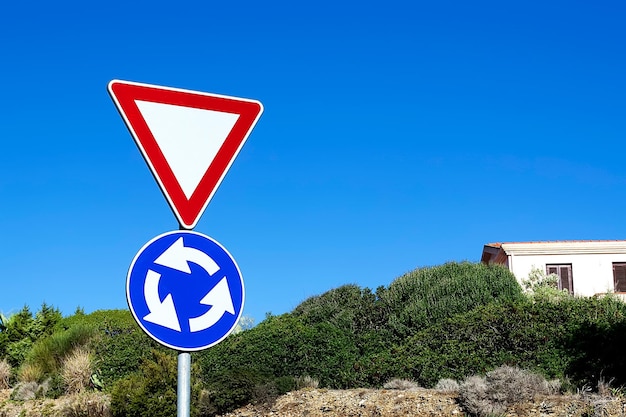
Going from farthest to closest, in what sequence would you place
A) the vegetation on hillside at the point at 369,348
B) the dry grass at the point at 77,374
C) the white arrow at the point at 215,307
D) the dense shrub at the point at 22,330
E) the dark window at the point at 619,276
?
1. the dark window at the point at 619,276
2. the dense shrub at the point at 22,330
3. the dry grass at the point at 77,374
4. the vegetation on hillside at the point at 369,348
5. the white arrow at the point at 215,307

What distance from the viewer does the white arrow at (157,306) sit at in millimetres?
3986

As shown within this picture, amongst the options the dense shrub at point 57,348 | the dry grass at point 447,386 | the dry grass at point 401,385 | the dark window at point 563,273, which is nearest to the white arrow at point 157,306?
the dry grass at point 447,386

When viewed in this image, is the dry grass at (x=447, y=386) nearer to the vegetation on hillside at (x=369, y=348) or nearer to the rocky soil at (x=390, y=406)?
the rocky soil at (x=390, y=406)

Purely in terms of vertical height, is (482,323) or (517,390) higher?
(482,323)

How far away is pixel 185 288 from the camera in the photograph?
4086 millimetres

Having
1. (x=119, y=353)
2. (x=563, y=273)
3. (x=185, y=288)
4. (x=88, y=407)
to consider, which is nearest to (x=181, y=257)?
(x=185, y=288)

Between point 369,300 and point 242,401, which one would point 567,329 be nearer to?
point 242,401

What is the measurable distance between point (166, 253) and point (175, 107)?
0.82 m

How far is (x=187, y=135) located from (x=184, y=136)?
0.06ft

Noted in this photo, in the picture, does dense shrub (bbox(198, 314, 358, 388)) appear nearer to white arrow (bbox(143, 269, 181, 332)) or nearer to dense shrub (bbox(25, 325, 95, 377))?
dense shrub (bbox(25, 325, 95, 377))

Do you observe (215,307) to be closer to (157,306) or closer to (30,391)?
(157,306)

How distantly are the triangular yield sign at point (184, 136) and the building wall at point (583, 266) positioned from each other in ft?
130

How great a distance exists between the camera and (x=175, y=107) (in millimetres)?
4363

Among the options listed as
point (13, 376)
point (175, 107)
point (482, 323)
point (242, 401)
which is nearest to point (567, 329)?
point (482, 323)
